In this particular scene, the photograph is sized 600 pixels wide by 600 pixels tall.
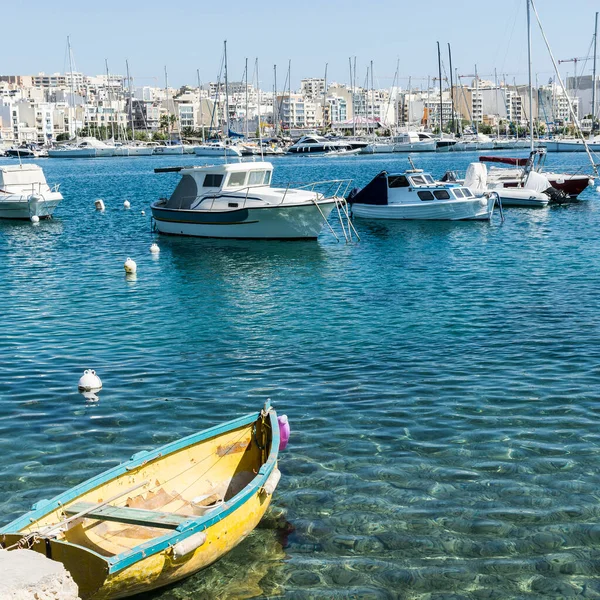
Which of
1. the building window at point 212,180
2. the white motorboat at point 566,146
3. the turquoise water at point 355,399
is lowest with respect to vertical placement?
the turquoise water at point 355,399

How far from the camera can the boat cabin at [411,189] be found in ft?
136

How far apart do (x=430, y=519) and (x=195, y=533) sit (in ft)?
10.8

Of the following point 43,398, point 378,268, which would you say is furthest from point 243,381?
point 378,268

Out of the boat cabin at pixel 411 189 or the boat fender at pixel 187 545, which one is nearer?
the boat fender at pixel 187 545

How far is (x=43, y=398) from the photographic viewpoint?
50.1 feet

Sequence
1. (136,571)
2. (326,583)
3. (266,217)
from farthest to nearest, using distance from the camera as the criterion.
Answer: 1. (266,217)
2. (326,583)
3. (136,571)

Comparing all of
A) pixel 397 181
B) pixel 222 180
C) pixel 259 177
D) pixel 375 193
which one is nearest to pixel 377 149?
pixel 375 193

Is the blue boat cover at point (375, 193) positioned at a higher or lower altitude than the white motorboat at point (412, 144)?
lower

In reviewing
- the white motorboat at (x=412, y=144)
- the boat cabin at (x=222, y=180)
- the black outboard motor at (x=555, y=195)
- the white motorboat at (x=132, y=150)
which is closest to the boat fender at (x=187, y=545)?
the boat cabin at (x=222, y=180)

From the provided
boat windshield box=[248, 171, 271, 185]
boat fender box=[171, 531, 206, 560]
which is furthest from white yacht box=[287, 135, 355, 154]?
boat fender box=[171, 531, 206, 560]

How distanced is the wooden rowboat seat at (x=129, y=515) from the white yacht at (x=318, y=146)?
136641 mm

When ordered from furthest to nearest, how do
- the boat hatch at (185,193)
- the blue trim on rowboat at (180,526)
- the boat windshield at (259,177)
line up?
the boat hatch at (185,193), the boat windshield at (259,177), the blue trim on rowboat at (180,526)

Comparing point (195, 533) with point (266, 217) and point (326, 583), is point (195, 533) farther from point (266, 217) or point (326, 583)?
point (266, 217)

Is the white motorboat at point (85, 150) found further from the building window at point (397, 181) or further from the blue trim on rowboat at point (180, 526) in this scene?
the blue trim on rowboat at point (180, 526)
